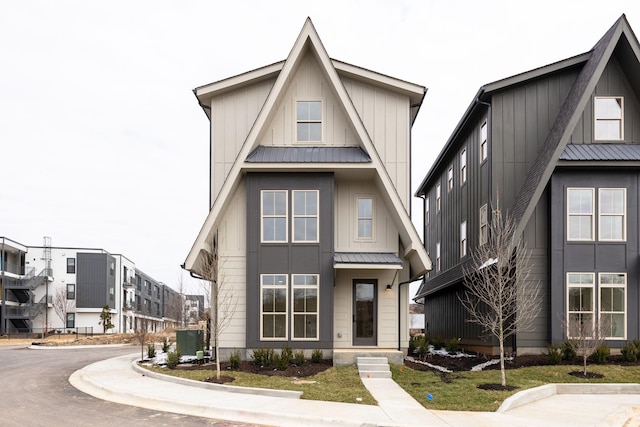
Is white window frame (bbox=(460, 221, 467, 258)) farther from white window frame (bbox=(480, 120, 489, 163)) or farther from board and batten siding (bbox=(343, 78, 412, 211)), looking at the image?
board and batten siding (bbox=(343, 78, 412, 211))

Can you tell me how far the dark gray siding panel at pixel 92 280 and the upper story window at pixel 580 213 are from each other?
5897cm

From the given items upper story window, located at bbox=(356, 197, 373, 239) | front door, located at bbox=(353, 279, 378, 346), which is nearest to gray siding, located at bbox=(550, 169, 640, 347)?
front door, located at bbox=(353, 279, 378, 346)

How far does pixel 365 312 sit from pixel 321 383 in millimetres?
4629

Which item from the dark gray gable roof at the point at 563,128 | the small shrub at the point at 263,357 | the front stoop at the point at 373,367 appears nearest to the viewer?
the front stoop at the point at 373,367

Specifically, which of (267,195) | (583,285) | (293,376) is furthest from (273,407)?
(583,285)

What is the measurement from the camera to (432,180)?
31.2 meters

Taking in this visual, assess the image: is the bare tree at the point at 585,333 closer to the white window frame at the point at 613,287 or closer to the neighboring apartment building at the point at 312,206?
the white window frame at the point at 613,287

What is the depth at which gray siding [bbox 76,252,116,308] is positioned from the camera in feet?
207

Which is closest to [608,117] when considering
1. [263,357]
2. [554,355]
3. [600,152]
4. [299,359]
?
[600,152]

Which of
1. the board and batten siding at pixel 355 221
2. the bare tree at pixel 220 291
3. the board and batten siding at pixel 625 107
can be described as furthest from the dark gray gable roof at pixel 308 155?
the board and batten siding at pixel 625 107

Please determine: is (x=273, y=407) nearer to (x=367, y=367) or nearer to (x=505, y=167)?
(x=367, y=367)

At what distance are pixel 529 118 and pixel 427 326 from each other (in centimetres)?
1695

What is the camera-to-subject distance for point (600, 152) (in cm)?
1705

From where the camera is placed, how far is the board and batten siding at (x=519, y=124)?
18.5 m
